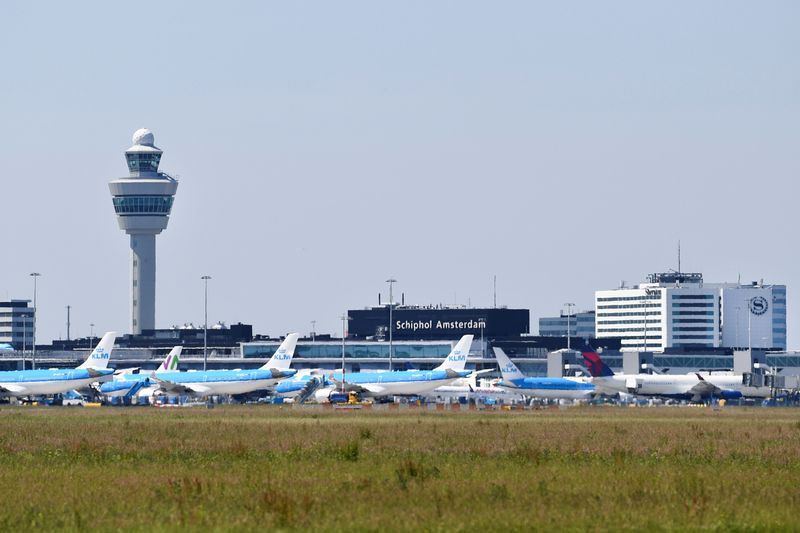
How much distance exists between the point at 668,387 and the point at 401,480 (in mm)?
130917

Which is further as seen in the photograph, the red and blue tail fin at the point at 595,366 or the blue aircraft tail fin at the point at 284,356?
the blue aircraft tail fin at the point at 284,356

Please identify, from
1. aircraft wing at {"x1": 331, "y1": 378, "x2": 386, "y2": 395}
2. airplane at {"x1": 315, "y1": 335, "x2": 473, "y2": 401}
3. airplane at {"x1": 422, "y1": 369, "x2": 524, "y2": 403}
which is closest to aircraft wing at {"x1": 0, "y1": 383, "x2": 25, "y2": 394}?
airplane at {"x1": 315, "y1": 335, "x2": 473, "y2": 401}

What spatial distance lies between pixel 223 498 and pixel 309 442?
28.4 metres

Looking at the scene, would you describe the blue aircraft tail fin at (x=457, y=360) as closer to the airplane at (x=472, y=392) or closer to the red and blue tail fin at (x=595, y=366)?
the airplane at (x=472, y=392)

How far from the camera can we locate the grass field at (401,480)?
121ft

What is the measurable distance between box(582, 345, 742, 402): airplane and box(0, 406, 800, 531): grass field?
90.4 meters

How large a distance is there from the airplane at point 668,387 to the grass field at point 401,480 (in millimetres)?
90425

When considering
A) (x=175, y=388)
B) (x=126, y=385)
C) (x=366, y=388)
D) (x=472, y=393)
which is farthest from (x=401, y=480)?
(x=472, y=393)

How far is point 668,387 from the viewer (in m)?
173

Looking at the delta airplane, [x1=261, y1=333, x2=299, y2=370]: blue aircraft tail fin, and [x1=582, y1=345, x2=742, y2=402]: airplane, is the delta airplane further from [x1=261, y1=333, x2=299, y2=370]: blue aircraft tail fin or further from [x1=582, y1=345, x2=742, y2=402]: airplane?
[x1=582, y1=345, x2=742, y2=402]: airplane

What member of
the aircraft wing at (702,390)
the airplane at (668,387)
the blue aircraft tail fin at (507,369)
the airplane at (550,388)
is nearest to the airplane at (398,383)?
the airplane at (550,388)

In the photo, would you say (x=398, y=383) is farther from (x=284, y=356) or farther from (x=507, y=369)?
(x=284, y=356)

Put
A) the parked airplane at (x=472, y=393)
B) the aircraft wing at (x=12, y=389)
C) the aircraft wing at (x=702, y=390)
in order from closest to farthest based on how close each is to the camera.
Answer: the aircraft wing at (x=12, y=389)
the aircraft wing at (x=702, y=390)
the parked airplane at (x=472, y=393)

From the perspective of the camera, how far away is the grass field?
3694 cm
